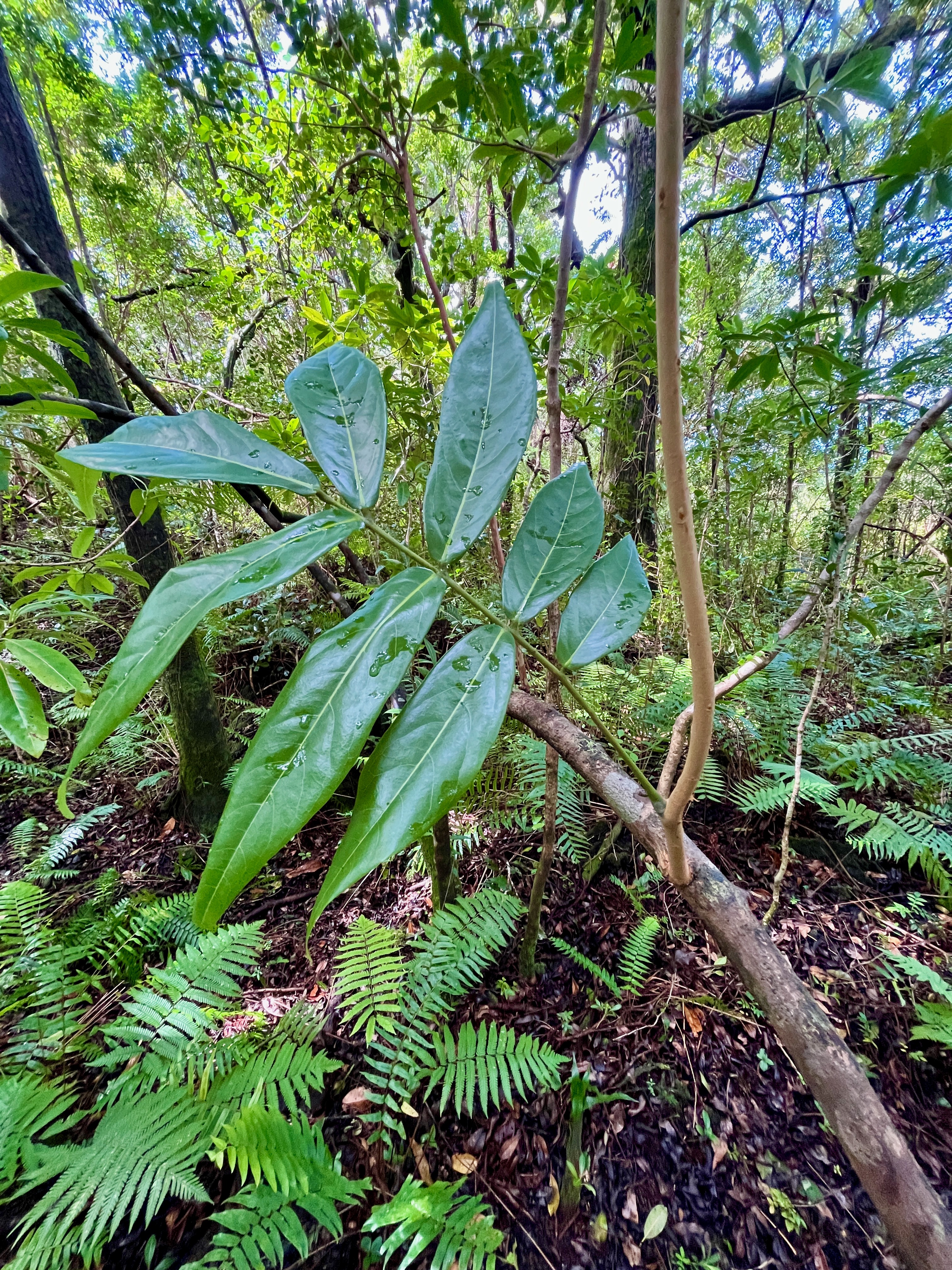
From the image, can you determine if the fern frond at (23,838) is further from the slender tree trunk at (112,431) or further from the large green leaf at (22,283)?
the large green leaf at (22,283)

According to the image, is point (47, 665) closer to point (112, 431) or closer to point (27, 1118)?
point (112, 431)

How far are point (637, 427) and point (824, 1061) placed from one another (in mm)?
2992

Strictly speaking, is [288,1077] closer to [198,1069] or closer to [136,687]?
[198,1069]

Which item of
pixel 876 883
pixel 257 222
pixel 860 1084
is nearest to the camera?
pixel 860 1084

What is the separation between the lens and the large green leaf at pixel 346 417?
0.47m

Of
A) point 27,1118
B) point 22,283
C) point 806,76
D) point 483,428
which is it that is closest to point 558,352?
point 483,428

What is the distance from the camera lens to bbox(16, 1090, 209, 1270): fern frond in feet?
2.73

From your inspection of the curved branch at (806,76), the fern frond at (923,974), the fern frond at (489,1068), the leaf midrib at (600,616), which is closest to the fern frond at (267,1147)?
the fern frond at (489,1068)

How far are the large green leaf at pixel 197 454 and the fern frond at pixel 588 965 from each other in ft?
4.66

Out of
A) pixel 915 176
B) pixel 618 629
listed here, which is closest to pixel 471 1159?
pixel 618 629

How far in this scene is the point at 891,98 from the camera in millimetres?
548

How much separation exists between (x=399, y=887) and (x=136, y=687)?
156 centimetres

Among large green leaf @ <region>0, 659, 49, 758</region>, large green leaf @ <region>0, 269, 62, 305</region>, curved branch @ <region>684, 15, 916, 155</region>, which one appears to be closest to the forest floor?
large green leaf @ <region>0, 659, 49, 758</region>

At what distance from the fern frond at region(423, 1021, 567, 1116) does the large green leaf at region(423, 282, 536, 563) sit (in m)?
1.20
